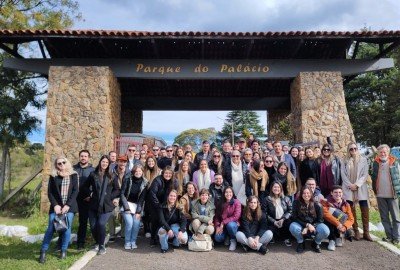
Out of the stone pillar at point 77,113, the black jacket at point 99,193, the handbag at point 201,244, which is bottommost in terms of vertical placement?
the handbag at point 201,244

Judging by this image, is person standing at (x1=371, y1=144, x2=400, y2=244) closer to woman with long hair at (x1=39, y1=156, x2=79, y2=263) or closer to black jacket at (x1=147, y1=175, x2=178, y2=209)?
black jacket at (x1=147, y1=175, x2=178, y2=209)

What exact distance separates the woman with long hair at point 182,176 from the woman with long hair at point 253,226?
1211mm

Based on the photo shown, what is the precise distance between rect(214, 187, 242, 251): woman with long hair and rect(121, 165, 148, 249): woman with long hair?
138 centimetres

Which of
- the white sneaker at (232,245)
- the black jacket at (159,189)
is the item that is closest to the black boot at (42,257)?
the black jacket at (159,189)

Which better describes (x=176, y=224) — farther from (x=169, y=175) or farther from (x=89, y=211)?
(x=89, y=211)

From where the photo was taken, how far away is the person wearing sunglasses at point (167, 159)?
735 centimetres

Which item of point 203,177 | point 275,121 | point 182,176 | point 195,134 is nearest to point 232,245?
point 203,177

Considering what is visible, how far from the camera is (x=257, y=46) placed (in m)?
9.77

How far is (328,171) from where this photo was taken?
21.8ft

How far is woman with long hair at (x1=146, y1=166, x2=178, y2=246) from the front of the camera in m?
6.08

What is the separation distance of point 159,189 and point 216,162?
1.35 metres

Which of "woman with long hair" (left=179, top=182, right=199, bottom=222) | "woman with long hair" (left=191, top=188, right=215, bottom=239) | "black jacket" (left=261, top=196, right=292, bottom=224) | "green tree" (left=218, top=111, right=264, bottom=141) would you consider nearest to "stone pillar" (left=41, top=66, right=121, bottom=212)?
"woman with long hair" (left=179, top=182, right=199, bottom=222)

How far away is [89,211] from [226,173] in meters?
2.60

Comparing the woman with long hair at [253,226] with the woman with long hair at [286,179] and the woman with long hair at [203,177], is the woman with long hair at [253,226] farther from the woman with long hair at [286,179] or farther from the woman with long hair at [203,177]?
the woman with long hair at [203,177]
